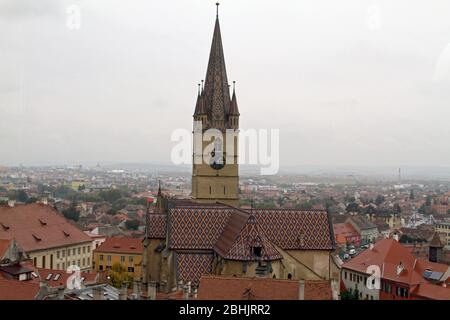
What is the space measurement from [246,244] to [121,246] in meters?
27.5

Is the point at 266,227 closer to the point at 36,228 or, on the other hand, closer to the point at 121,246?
the point at 36,228

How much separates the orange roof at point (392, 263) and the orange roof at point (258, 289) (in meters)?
14.4

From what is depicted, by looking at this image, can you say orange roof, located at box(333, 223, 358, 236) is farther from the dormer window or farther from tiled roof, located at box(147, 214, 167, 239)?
the dormer window

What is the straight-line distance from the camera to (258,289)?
2116cm

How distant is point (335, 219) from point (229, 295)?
69.5 meters

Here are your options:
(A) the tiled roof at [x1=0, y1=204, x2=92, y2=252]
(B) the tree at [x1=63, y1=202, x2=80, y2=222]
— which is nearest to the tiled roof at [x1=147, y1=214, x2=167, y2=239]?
(A) the tiled roof at [x1=0, y1=204, x2=92, y2=252]

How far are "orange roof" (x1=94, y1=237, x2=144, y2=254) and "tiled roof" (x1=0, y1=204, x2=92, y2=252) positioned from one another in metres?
4.15

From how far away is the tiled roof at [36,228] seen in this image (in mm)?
42031

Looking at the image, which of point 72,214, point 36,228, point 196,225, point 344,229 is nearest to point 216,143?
point 196,225

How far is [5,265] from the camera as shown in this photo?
3058 centimetres
